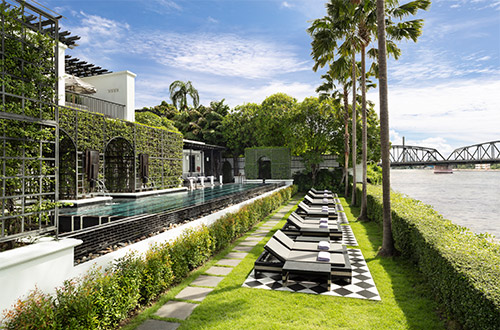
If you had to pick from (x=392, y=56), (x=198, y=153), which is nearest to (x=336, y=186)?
(x=198, y=153)

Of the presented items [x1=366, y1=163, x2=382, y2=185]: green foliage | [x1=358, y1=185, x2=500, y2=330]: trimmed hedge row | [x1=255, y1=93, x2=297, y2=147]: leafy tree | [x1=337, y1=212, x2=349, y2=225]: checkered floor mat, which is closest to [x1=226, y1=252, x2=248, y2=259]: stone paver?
[x1=358, y1=185, x2=500, y2=330]: trimmed hedge row

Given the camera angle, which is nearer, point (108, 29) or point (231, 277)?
point (231, 277)

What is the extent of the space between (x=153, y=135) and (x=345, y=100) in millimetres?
13739

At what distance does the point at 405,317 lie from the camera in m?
5.05

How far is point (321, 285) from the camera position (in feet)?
21.4

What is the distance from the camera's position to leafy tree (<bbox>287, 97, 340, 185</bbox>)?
27781 millimetres

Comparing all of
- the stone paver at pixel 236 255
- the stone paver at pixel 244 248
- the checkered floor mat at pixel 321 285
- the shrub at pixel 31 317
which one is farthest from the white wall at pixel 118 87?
the shrub at pixel 31 317

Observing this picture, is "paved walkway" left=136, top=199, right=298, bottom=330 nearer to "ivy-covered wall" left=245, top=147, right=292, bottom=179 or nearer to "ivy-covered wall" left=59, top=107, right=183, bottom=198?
"ivy-covered wall" left=59, top=107, right=183, bottom=198

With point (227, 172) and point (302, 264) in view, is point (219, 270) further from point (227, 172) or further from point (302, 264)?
point (227, 172)

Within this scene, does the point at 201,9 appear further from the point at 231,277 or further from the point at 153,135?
the point at 231,277

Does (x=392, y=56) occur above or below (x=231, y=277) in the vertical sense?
above

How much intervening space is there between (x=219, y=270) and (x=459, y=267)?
4985 millimetres

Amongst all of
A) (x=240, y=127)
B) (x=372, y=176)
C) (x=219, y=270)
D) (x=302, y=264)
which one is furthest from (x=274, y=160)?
(x=302, y=264)

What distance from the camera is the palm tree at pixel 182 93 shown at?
44.8 metres
